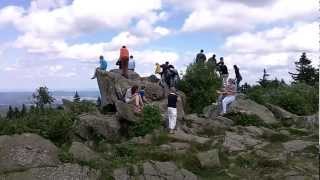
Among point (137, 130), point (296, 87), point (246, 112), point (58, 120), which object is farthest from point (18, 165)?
point (296, 87)

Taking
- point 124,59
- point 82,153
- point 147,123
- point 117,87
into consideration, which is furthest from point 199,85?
point 82,153

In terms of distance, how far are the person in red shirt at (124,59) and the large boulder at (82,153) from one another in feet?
37.7

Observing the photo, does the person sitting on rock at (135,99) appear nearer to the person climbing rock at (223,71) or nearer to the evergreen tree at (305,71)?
the person climbing rock at (223,71)

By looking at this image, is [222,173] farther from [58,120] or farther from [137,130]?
[58,120]

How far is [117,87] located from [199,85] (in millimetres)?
6091

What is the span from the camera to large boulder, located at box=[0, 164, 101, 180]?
17.1 m

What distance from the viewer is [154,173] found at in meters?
17.8

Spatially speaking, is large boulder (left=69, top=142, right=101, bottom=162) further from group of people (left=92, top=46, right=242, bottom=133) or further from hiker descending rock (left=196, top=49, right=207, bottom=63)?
hiker descending rock (left=196, top=49, right=207, bottom=63)

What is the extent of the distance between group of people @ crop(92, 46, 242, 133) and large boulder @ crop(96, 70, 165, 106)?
0.60 metres

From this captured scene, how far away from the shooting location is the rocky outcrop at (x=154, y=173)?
17.5 meters

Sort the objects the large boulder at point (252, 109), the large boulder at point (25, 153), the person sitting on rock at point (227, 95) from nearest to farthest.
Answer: the large boulder at point (25, 153) < the person sitting on rock at point (227, 95) < the large boulder at point (252, 109)

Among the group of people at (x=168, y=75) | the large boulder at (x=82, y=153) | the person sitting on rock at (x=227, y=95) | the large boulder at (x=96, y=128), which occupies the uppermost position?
the group of people at (x=168, y=75)

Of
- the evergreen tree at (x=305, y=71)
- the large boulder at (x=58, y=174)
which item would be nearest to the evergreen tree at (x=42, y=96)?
the evergreen tree at (x=305, y=71)

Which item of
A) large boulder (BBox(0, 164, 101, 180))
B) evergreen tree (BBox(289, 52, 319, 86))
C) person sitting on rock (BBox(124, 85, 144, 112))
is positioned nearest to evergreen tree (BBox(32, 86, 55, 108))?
evergreen tree (BBox(289, 52, 319, 86))
